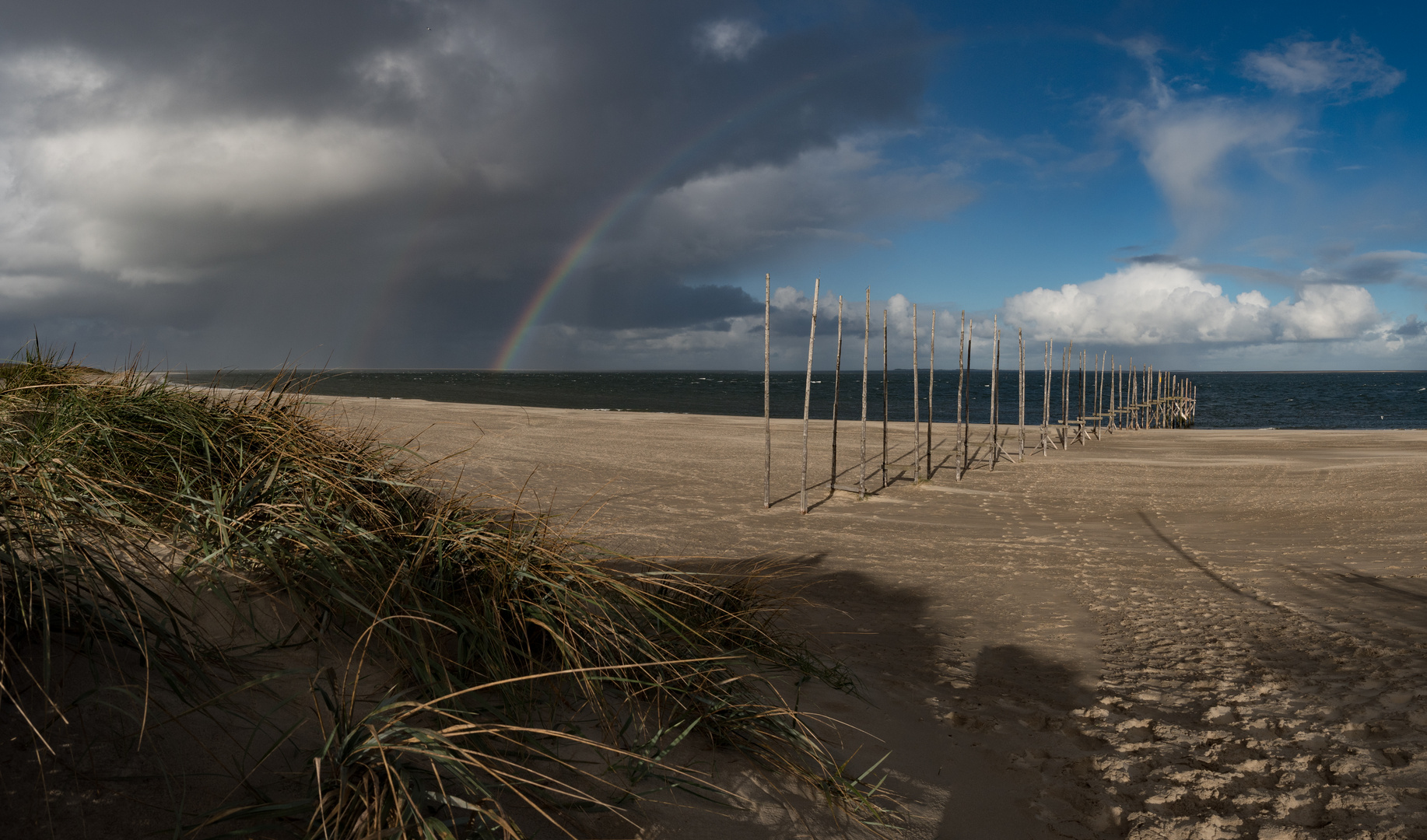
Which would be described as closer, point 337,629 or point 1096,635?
point 337,629

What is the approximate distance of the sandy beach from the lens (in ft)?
9.87

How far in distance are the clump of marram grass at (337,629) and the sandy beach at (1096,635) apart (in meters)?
0.35

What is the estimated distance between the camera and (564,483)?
12.6 metres

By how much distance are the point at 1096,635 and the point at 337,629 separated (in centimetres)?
551

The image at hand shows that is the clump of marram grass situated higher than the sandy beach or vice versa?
the clump of marram grass

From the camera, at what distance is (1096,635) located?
18.4 ft

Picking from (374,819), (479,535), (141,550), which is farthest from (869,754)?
(141,550)

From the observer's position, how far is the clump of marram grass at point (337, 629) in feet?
5.52

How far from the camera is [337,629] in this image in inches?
90.6

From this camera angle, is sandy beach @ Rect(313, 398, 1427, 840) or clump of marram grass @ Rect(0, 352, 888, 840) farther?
sandy beach @ Rect(313, 398, 1427, 840)

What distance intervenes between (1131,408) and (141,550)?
36463 millimetres

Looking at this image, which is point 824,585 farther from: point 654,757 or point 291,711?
point 291,711

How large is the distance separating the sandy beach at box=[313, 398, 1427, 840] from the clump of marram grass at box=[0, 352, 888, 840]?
0.35 m

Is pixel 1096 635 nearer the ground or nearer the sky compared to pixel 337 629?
nearer the ground
